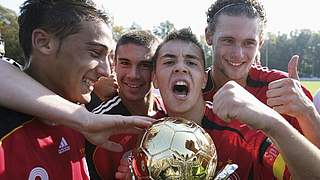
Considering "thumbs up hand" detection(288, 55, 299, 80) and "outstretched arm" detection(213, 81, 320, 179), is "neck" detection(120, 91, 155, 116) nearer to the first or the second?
"thumbs up hand" detection(288, 55, 299, 80)

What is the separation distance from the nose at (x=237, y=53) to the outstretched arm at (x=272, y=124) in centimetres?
141

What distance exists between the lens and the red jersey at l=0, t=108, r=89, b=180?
1.57m

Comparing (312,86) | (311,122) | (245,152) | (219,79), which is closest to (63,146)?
(245,152)

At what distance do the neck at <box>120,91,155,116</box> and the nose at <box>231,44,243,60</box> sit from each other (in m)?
0.71

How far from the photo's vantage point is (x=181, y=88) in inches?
95.3

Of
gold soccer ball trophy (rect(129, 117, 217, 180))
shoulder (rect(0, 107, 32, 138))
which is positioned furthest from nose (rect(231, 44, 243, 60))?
shoulder (rect(0, 107, 32, 138))

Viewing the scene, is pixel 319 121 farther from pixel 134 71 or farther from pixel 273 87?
pixel 134 71

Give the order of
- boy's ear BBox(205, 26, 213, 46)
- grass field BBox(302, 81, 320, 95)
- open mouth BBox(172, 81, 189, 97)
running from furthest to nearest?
grass field BBox(302, 81, 320, 95) < boy's ear BBox(205, 26, 213, 46) < open mouth BBox(172, 81, 189, 97)

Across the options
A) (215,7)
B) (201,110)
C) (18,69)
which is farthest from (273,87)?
(215,7)

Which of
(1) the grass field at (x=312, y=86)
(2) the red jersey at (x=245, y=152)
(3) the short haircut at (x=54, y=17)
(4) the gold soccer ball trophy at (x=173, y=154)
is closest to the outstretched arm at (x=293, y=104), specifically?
(2) the red jersey at (x=245, y=152)

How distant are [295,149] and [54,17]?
1203 mm

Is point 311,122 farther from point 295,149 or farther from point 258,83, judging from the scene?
point 258,83

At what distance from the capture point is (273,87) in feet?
5.97

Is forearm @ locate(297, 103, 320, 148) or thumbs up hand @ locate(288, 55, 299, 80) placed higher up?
thumbs up hand @ locate(288, 55, 299, 80)
